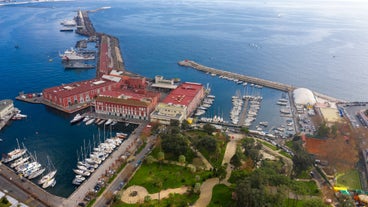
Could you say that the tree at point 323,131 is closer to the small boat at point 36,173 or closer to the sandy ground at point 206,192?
the sandy ground at point 206,192

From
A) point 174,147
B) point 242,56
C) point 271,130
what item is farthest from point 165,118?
point 242,56

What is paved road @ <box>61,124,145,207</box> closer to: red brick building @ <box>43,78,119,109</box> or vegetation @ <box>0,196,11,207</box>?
vegetation @ <box>0,196,11,207</box>

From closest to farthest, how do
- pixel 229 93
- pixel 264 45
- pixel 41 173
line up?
1. pixel 41 173
2. pixel 229 93
3. pixel 264 45

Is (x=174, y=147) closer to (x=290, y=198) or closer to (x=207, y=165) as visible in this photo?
(x=207, y=165)

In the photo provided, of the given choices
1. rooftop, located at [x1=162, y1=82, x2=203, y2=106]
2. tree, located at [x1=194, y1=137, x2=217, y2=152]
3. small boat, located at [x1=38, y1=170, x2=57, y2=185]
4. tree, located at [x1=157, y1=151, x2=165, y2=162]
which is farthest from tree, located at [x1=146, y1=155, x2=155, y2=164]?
rooftop, located at [x1=162, y1=82, x2=203, y2=106]

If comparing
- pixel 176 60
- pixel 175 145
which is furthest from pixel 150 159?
pixel 176 60

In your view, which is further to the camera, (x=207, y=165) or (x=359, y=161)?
(x=359, y=161)
